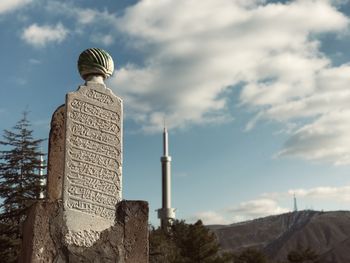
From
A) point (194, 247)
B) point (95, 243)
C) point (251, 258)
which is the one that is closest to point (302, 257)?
point (251, 258)

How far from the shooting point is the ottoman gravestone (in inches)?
169

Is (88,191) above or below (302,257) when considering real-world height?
below

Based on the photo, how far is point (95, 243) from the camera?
14.7 feet

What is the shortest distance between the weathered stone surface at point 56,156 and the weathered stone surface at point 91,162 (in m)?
0.06

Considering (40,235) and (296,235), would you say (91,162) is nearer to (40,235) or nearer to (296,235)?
(40,235)

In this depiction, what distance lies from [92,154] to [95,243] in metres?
0.79

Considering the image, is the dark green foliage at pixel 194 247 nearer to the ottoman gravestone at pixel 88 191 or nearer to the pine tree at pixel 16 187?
the pine tree at pixel 16 187

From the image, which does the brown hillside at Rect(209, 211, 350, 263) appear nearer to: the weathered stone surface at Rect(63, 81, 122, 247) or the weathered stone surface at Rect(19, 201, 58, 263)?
the weathered stone surface at Rect(63, 81, 122, 247)

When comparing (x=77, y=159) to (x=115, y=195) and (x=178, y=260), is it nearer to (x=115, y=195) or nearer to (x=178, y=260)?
(x=115, y=195)

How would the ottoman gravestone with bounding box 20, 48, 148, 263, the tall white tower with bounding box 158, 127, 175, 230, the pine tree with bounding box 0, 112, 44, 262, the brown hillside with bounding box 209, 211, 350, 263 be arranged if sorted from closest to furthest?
the ottoman gravestone with bounding box 20, 48, 148, 263
the pine tree with bounding box 0, 112, 44, 262
the tall white tower with bounding box 158, 127, 175, 230
the brown hillside with bounding box 209, 211, 350, 263

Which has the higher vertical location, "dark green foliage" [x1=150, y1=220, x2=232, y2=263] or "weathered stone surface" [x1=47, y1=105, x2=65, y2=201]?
"dark green foliage" [x1=150, y1=220, x2=232, y2=263]

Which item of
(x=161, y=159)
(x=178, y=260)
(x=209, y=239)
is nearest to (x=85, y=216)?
(x=178, y=260)

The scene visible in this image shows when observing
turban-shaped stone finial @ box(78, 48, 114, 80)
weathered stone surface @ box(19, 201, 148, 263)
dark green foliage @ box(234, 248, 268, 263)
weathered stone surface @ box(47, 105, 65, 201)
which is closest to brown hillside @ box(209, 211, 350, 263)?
dark green foliage @ box(234, 248, 268, 263)

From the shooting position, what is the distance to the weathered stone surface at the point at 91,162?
175 inches
